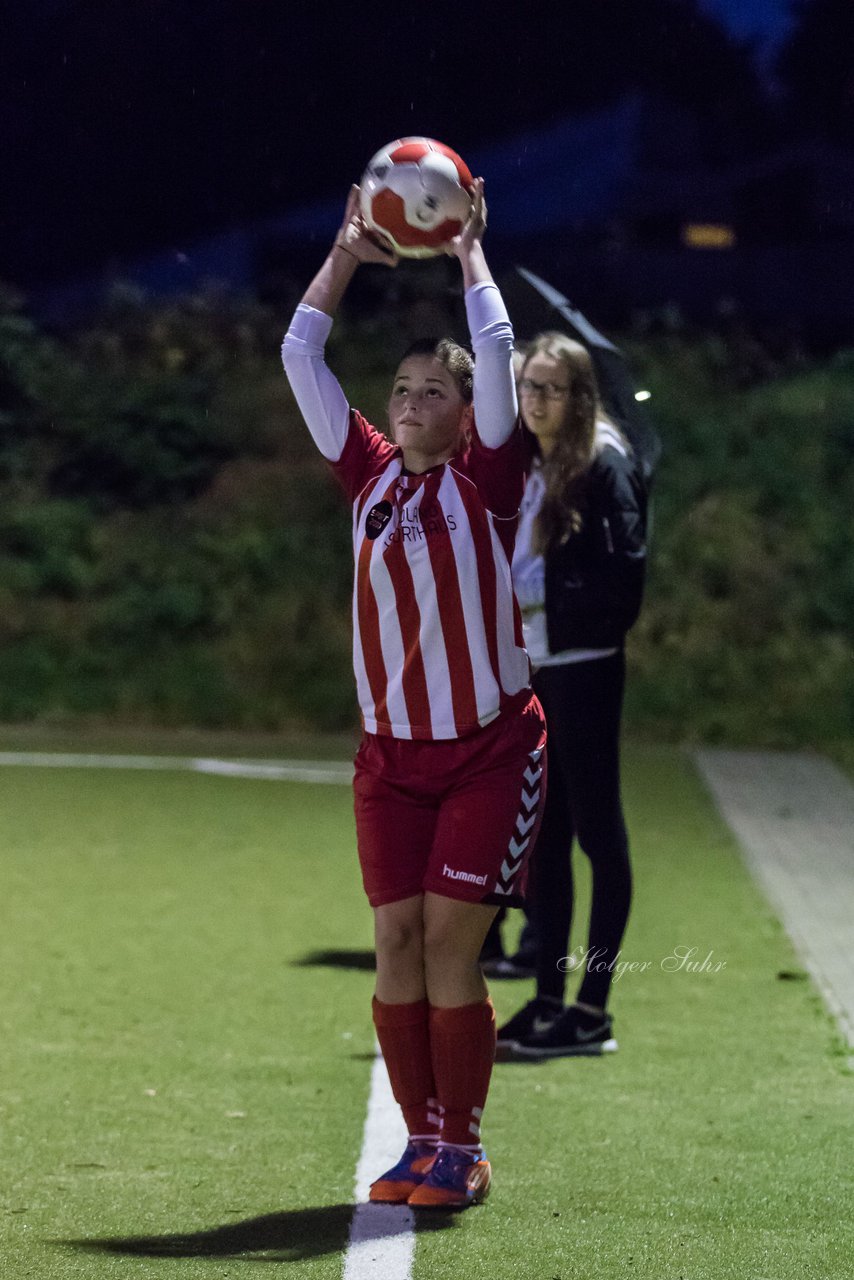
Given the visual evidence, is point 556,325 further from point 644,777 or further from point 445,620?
point 644,777

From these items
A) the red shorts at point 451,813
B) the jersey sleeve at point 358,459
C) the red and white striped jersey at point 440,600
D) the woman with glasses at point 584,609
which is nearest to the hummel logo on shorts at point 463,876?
the red shorts at point 451,813

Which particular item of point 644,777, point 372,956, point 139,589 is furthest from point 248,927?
point 139,589

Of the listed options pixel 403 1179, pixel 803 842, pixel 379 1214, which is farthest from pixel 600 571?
pixel 803 842

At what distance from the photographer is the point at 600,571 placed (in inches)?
218

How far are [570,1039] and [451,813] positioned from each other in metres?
1.84

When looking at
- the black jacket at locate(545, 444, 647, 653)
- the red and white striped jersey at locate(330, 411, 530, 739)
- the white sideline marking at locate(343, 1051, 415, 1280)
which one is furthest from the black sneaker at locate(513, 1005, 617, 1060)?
the red and white striped jersey at locate(330, 411, 530, 739)

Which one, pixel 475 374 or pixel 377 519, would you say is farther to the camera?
pixel 377 519

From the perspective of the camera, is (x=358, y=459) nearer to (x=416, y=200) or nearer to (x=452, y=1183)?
(x=416, y=200)

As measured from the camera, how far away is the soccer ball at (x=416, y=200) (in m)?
4.16

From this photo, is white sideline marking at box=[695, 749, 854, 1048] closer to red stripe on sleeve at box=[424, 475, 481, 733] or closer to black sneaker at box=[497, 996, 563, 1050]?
black sneaker at box=[497, 996, 563, 1050]

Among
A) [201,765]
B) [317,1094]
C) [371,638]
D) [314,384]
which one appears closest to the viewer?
[371,638]

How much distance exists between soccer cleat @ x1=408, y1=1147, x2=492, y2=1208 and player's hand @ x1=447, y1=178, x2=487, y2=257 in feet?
6.63

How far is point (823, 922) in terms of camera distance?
25.0 feet

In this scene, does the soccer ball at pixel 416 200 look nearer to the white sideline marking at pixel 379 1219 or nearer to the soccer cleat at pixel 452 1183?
the soccer cleat at pixel 452 1183
